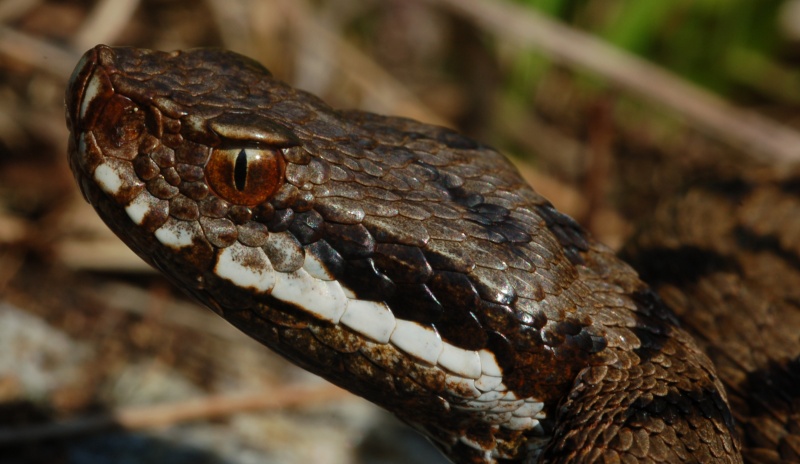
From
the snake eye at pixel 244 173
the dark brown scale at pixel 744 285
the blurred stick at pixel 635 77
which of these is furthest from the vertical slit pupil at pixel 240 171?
the blurred stick at pixel 635 77

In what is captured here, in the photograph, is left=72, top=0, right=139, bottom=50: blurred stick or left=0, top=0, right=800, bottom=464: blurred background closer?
left=0, top=0, right=800, bottom=464: blurred background

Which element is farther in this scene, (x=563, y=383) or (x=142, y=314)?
(x=142, y=314)

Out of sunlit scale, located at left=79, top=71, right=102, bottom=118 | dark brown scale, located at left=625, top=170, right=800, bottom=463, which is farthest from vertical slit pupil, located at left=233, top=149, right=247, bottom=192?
dark brown scale, located at left=625, top=170, right=800, bottom=463

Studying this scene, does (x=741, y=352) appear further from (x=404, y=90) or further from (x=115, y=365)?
(x=404, y=90)

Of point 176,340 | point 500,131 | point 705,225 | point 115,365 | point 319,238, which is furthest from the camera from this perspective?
point 500,131

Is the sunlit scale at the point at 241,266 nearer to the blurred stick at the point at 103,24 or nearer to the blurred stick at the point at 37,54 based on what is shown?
the blurred stick at the point at 37,54

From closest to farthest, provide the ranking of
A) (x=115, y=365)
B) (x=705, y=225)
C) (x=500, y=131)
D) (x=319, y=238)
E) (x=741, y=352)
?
1. (x=319, y=238)
2. (x=741, y=352)
3. (x=705, y=225)
4. (x=115, y=365)
5. (x=500, y=131)

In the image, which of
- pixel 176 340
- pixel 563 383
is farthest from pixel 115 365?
pixel 563 383

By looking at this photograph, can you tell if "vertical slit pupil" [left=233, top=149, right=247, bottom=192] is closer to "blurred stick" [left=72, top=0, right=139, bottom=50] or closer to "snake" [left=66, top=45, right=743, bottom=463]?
"snake" [left=66, top=45, right=743, bottom=463]

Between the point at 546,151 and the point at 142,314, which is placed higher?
the point at 546,151
